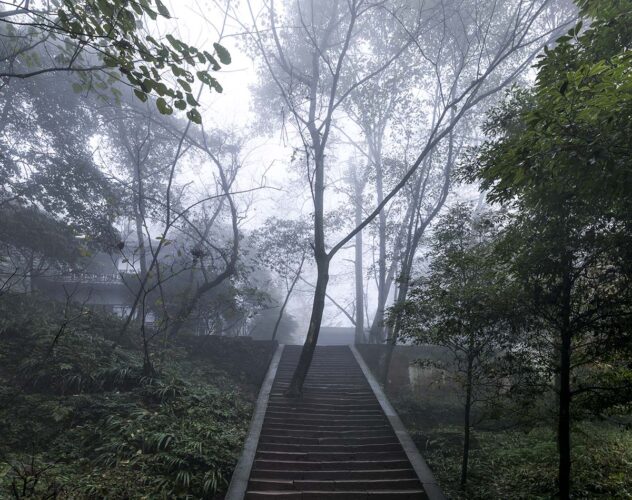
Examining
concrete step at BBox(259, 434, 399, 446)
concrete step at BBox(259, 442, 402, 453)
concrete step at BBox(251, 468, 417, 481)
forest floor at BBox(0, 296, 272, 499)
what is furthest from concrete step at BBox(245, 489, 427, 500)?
concrete step at BBox(259, 434, 399, 446)

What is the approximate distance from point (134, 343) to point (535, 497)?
1095cm

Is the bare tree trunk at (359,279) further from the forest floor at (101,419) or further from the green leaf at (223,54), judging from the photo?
the green leaf at (223,54)

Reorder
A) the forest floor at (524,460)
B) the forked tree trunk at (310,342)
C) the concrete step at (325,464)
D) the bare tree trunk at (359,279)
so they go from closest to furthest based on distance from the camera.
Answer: the forest floor at (524,460)
the concrete step at (325,464)
the forked tree trunk at (310,342)
the bare tree trunk at (359,279)

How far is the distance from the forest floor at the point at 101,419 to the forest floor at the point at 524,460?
13.1 feet

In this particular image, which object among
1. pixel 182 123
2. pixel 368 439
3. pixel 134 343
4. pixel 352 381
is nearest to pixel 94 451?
pixel 368 439

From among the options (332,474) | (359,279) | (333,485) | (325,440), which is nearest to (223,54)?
(333,485)

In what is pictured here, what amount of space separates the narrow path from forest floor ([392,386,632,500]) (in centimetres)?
80

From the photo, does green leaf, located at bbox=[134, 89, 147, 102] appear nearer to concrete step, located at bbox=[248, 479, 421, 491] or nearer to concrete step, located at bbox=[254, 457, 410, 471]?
concrete step, located at bbox=[248, 479, 421, 491]

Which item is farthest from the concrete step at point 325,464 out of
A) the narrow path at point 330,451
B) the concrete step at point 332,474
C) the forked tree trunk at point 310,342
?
the forked tree trunk at point 310,342

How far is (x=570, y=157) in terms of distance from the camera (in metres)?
3.14

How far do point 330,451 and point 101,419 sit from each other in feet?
14.1

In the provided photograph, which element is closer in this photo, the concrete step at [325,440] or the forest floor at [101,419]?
the forest floor at [101,419]

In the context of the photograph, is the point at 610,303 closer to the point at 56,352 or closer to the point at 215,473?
the point at 215,473

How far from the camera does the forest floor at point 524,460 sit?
5887 millimetres
